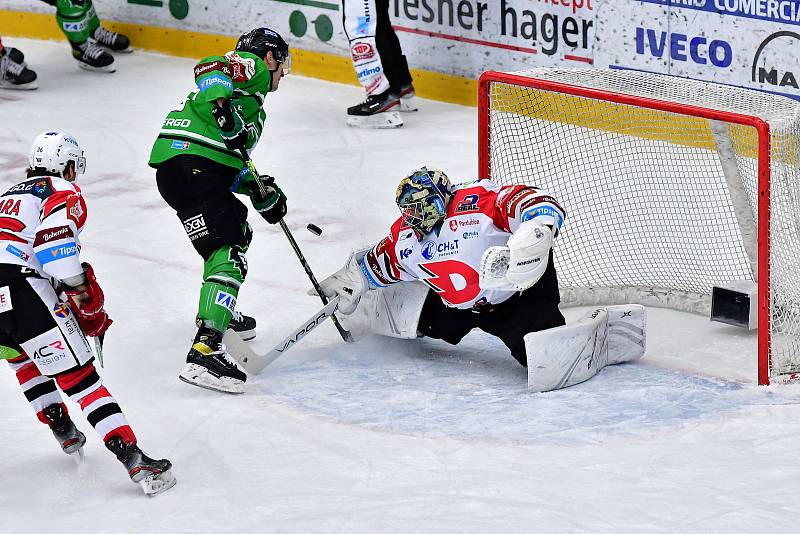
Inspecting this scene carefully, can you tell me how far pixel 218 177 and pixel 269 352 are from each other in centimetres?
60

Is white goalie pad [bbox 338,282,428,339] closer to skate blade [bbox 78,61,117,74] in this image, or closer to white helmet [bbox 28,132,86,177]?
white helmet [bbox 28,132,86,177]

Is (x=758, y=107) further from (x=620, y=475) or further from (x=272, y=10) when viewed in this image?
(x=272, y=10)

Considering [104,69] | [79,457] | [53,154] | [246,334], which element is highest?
[53,154]

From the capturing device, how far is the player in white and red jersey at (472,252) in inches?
168

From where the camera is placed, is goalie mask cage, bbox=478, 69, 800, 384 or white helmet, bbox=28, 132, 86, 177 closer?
white helmet, bbox=28, 132, 86, 177

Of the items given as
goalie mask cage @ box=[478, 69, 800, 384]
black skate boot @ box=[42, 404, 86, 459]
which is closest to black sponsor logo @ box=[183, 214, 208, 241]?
black skate boot @ box=[42, 404, 86, 459]

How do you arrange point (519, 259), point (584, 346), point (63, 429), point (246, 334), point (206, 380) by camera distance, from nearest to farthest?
point (63, 429)
point (519, 259)
point (584, 346)
point (206, 380)
point (246, 334)

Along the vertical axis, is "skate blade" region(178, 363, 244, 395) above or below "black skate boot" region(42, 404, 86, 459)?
below

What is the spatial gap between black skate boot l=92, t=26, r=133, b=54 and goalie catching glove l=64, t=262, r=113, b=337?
19.0ft

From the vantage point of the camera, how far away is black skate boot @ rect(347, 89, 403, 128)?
306 inches

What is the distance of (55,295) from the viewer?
3.83 m

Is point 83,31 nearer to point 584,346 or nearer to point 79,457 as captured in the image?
point 79,457

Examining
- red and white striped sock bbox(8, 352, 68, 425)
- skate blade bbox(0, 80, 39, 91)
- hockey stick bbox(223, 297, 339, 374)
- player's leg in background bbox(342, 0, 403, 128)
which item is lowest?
skate blade bbox(0, 80, 39, 91)

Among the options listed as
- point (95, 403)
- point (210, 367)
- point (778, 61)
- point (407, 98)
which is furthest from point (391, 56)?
point (95, 403)
